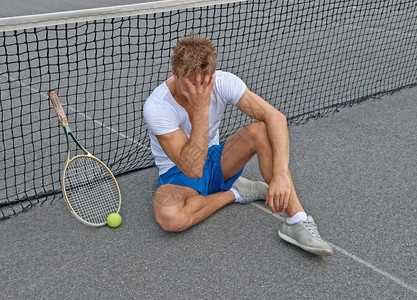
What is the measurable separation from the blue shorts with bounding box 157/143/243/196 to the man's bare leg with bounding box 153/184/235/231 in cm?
4

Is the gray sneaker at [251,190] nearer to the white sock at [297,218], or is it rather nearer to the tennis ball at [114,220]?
the white sock at [297,218]

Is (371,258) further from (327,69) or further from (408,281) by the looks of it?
(327,69)

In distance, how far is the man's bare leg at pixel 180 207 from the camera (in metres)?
3.14

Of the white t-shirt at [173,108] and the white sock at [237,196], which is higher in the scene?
the white t-shirt at [173,108]

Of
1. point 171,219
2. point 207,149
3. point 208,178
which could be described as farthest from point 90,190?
point 207,149

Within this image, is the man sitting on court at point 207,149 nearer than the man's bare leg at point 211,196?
Yes

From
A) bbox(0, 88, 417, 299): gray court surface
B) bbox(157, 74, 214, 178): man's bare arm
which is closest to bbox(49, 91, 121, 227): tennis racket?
bbox(0, 88, 417, 299): gray court surface

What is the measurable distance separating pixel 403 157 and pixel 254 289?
223 centimetres

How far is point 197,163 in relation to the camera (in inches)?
115

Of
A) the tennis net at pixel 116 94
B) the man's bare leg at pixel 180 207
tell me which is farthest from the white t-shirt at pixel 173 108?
the tennis net at pixel 116 94

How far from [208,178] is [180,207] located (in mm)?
331

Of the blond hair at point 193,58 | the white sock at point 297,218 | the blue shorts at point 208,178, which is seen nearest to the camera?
the blond hair at point 193,58

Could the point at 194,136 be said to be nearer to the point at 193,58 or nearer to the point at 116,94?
the point at 193,58

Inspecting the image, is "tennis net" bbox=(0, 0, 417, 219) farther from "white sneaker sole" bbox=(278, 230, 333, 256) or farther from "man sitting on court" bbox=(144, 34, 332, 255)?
"white sneaker sole" bbox=(278, 230, 333, 256)
